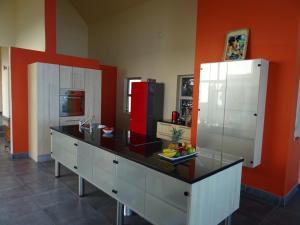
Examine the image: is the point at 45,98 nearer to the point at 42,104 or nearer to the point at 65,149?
the point at 42,104

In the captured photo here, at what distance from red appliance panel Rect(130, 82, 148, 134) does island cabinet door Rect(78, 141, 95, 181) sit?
2.64 metres

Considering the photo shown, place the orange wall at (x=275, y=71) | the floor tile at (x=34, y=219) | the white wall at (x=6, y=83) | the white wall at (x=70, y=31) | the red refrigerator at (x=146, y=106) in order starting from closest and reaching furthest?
the floor tile at (x=34, y=219) < the orange wall at (x=275, y=71) < the white wall at (x=6, y=83) < the red refrigerator at (x=146, y=106) < the white wall at (x=70, y=31)

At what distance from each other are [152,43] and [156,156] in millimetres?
4435

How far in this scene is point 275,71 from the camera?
2.89 meters

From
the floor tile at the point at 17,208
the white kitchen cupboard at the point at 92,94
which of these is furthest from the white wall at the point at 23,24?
the floor tile at the point at 17,208

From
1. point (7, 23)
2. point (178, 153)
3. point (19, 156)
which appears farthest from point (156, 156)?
point (7, 23)

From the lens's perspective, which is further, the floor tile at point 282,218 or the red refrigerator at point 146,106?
the red refrigerator at point 146,106

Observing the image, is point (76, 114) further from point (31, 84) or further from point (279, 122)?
point (279, 122)

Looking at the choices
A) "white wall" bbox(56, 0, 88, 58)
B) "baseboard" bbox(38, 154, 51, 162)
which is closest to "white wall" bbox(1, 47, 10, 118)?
"baseboard" bbox(38, 154, 51, 162)

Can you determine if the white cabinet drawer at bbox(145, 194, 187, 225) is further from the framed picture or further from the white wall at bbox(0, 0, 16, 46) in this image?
the white wall at bbox(0, 0, 16, 46)

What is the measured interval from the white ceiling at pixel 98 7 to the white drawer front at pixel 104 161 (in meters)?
5.02

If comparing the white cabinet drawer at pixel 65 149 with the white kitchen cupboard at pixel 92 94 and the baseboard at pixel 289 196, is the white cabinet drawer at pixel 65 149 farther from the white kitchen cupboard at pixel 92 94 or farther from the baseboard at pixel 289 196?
the baseboard at pixel 289 196

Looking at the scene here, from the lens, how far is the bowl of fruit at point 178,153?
77.9 inches

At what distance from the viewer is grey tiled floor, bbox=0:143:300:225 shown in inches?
98.0
